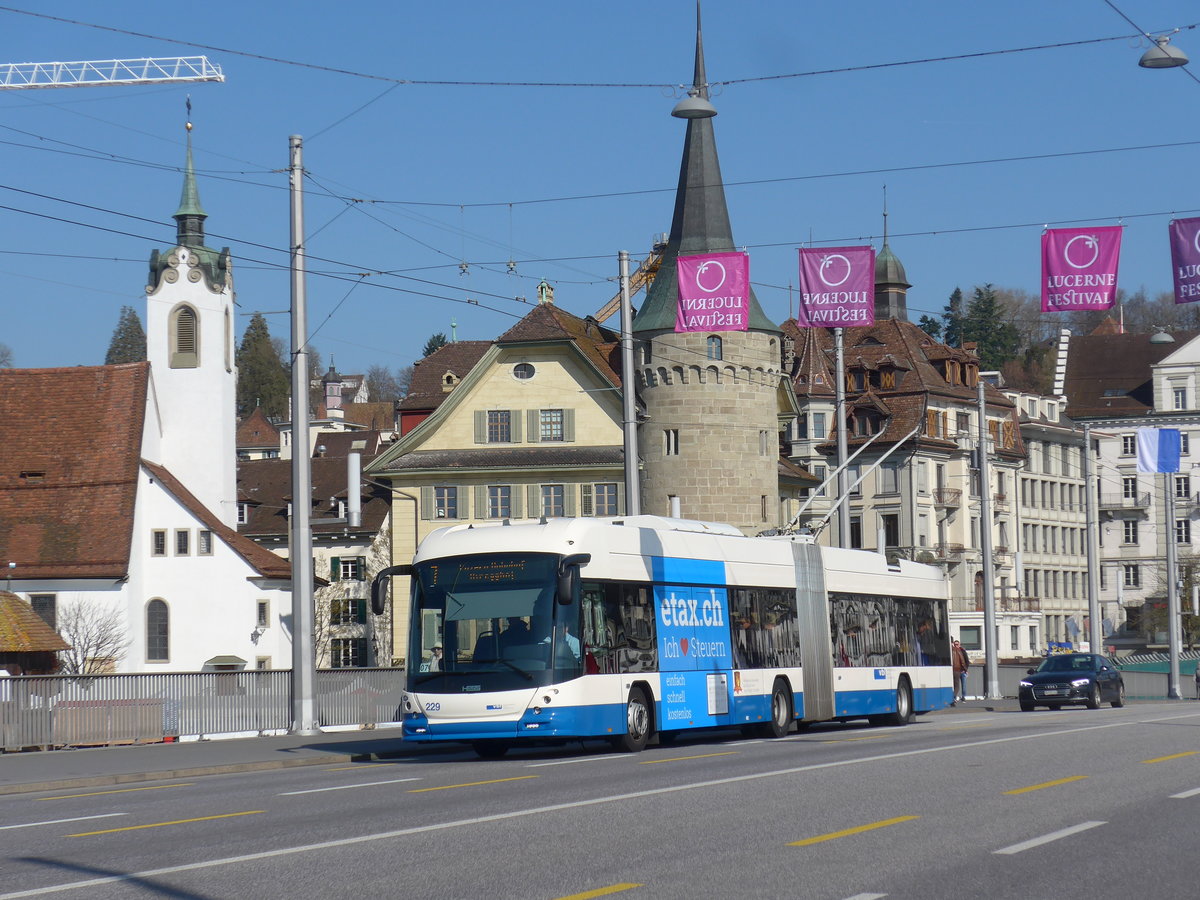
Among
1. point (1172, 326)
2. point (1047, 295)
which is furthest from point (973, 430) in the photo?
point (1047, 295)

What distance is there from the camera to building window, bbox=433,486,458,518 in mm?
70312

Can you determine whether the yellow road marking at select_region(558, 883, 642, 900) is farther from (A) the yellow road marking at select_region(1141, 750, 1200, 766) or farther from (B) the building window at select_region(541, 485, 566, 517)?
(B) the building window at select_region(541, 485, 566, 517)

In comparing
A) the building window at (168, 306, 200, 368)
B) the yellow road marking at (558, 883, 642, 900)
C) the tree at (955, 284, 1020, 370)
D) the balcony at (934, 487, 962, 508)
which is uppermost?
the tree at (955, 284, 1020, 370)

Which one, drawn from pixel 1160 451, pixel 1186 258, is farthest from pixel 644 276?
pixel 1186 258

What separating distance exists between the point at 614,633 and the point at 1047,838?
37.2 ft

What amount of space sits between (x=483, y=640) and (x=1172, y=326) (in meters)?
128

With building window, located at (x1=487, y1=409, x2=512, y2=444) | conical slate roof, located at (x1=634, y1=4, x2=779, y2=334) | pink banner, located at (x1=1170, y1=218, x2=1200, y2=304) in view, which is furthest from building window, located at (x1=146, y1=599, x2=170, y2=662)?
pink banner, located at (x1=1170, y1=218, x2=1200, y2=304)

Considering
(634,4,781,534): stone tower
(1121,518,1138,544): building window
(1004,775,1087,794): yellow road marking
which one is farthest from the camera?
(1121,518,1138,544): building window

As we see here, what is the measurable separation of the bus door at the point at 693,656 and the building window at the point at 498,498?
4440 centimetres

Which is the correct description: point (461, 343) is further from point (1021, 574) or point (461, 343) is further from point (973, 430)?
point (1021, 574)

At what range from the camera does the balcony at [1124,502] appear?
109m

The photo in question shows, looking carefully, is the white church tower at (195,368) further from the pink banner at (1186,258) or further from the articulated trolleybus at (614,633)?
the pink banner at (1186,258)

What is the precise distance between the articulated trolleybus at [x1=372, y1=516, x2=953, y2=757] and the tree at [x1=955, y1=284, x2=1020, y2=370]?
113 meters

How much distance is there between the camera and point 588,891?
9.66 metres
